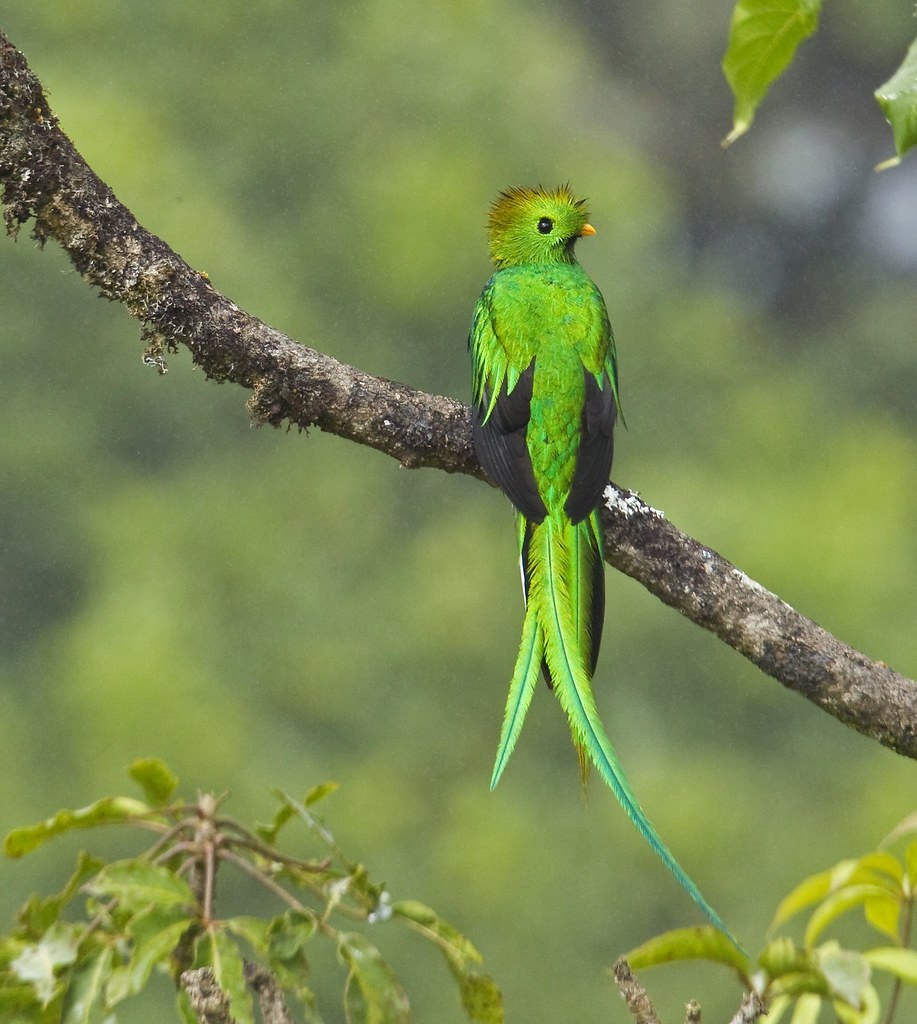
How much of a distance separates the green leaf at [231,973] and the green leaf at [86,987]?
0.06 meters

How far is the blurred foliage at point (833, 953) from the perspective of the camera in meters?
0.61

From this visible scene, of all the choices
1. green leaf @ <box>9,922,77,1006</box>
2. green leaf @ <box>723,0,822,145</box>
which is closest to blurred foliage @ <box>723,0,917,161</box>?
green leaf @ <box>723,0,822,145</box>

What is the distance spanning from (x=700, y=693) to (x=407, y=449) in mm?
4630

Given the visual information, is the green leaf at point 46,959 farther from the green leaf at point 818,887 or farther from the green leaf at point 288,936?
the green leaf at point 818,887

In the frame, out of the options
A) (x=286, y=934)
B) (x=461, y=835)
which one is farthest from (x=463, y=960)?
(x=461, y=835)

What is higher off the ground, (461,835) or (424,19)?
(424,19)

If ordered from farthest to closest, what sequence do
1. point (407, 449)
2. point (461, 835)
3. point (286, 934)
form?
point (461, 835) < point (407, 449) < point (286, 934)

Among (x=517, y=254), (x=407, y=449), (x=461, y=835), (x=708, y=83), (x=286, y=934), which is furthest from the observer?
(x=708, y=83)

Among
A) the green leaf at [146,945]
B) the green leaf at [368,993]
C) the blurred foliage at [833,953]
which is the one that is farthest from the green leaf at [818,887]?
the green leaf at [146,945]

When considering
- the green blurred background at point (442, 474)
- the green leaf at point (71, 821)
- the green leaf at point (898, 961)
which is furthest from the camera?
the green blurred background at point (442, 474)

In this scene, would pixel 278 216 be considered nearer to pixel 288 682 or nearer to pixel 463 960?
pixel 288 682

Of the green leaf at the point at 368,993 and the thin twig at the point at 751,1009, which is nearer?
the thin twig at the point at 751,1009

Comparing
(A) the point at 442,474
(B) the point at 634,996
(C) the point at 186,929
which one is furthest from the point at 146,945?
(A) the point at 442,474

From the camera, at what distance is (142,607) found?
5637 mm
